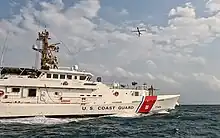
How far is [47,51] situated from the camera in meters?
30.9

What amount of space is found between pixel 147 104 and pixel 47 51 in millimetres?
11797

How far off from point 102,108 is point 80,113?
226cm

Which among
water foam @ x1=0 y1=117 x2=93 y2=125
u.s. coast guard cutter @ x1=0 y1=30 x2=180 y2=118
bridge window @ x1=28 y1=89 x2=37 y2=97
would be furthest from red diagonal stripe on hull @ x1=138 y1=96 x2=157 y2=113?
bridge window @ x1=28 y1=89 x2=37 y2=97

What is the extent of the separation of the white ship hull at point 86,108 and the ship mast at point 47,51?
4298 millimetres

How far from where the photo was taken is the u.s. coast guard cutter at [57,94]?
2703 cm

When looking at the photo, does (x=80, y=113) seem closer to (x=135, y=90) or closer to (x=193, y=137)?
(x=135, y=90)

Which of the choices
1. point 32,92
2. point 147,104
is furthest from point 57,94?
point 147,104

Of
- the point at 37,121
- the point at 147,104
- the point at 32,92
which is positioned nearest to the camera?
the point at 37,121

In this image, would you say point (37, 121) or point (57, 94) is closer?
point (37, 121)

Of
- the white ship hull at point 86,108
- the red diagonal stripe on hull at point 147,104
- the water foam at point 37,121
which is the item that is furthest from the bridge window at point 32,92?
the red diagonal stripe on hull at point 147,104

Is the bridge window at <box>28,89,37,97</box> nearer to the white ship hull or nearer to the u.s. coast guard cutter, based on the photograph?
the u.s. coast guard cutter

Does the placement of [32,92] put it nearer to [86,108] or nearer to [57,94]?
[57,94]

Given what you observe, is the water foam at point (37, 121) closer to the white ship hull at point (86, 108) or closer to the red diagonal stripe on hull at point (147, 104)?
the white ship hull at point (86, 108)

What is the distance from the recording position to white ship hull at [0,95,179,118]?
26.8m
